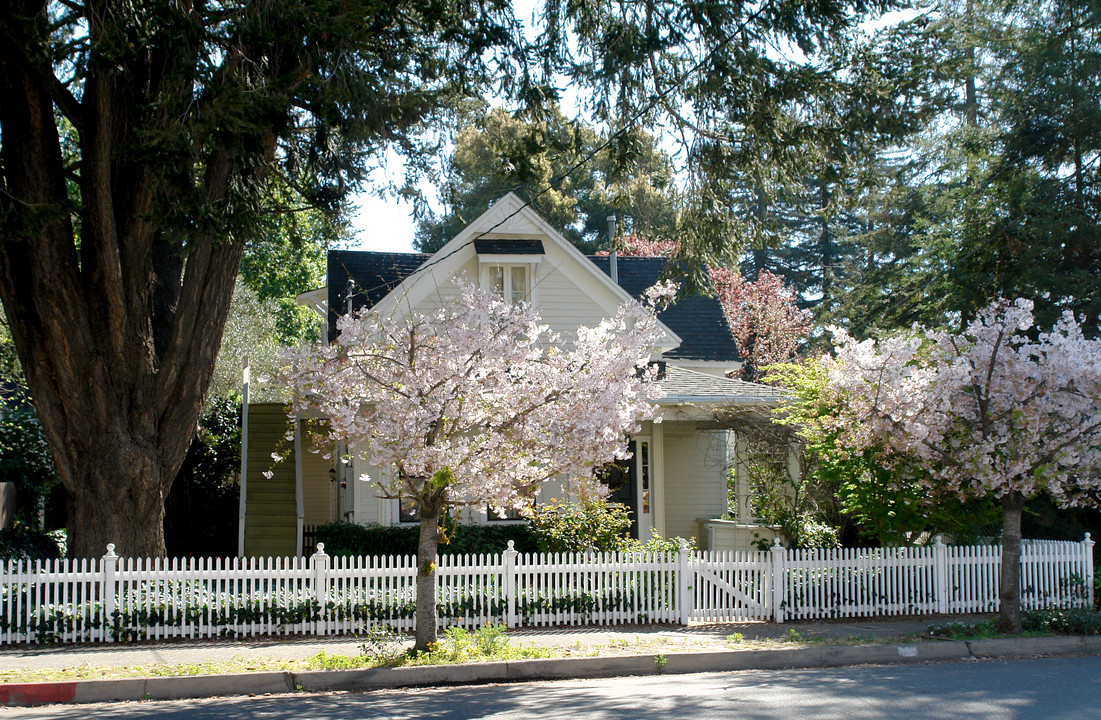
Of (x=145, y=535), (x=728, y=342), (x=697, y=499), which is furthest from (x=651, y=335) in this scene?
(x=728, y=342)

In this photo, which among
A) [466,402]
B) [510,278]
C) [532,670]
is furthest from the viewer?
[510,278]

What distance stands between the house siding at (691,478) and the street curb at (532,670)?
9.54 m

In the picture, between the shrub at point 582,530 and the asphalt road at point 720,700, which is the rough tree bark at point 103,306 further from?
the shrub at point 582,530

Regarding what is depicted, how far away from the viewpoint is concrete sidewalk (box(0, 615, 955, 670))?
10.1 metres

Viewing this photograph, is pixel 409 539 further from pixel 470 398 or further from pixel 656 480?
pixel 470 398

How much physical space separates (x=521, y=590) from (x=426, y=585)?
2637mm

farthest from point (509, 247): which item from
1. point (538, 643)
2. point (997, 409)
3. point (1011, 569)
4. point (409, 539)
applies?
point (1011, 569)

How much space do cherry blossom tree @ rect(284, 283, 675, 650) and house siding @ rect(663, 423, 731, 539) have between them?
10471mm

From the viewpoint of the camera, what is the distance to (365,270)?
21656 millimetres

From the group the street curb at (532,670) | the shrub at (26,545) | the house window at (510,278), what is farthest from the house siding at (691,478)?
the shrub at (26,545)

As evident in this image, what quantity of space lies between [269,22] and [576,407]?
17.5 ft

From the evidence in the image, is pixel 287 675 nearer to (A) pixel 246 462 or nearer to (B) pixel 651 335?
(B) pixel 651 335

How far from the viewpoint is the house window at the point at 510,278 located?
18906 mm

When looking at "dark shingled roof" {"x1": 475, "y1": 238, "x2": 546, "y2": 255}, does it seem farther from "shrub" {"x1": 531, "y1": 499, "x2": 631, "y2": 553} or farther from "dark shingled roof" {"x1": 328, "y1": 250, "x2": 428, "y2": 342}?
"shrub" {"x1": 531, "y1": 499, "x2": 631, "y2": 553}
